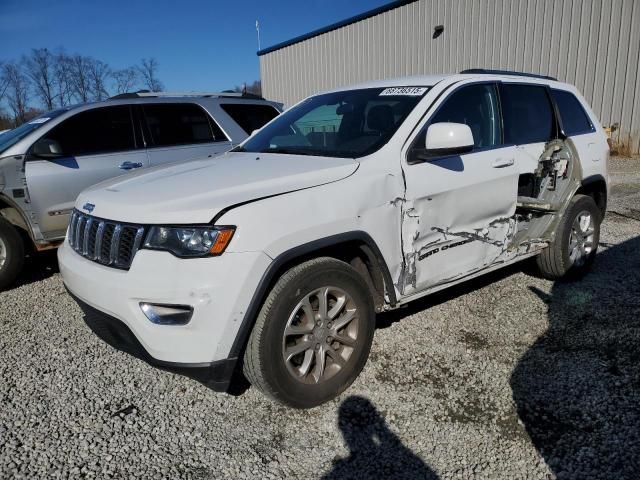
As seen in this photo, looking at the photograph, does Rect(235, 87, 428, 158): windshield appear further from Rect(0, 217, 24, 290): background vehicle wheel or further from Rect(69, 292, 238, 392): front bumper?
Rect(0, 217, 24, 290): background vehicle wheel

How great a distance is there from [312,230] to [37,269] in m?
4.31

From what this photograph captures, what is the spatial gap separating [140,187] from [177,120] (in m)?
3.23

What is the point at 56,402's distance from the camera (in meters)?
2.92

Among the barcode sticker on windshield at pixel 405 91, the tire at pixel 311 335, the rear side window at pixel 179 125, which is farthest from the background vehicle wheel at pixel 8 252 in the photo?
the barcode sticker on windshield at pixel 405 91

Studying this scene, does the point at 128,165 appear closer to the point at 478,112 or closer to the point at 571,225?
the point at 478,112

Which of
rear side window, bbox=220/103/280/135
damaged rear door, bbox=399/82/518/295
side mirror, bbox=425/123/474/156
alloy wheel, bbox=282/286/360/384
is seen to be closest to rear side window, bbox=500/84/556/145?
damaged rear door, bbox=399/82/518/295

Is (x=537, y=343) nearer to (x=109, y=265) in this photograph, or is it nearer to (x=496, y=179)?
(x=496, y=179)

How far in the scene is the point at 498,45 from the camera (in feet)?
50.9

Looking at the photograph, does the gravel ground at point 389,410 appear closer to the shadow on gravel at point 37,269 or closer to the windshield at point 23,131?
the shadow on gravel at point 37,269

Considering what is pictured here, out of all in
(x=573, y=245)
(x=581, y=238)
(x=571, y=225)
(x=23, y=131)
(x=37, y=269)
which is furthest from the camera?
(x=37, y=269)

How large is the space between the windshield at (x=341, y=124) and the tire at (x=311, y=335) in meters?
0.83

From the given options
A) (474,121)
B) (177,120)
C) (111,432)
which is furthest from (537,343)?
(177,120)

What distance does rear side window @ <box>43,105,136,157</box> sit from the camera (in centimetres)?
508

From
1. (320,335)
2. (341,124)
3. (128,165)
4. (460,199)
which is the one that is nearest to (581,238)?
(460,199)
